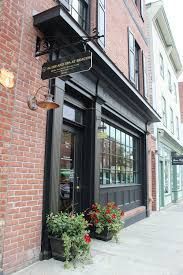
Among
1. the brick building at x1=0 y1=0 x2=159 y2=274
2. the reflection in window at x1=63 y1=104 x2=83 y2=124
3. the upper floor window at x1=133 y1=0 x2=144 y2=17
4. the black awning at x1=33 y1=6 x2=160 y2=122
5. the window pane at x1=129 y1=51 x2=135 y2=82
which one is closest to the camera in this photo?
the brick building at x1=0 y1=0 x2=159 y2=274

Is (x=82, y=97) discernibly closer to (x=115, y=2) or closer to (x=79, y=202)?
(x=79, y=202)

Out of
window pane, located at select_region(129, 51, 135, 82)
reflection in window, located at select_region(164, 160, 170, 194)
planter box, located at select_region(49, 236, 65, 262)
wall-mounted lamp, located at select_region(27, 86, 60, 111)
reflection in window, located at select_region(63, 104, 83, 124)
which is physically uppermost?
window pane, located at select_region(129, 51, 135, 82)

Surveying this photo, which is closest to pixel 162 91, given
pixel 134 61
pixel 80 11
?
pixel 134 61

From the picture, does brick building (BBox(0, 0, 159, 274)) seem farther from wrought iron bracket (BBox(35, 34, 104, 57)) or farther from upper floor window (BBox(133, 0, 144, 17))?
upper floor window (BBox(133, 0, 144, 17))

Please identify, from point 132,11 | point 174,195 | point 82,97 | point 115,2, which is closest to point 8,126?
point 82,97

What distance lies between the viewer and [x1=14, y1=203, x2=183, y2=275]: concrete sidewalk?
3809mm

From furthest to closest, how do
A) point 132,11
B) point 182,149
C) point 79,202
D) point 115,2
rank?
point 182,149 → point 132,11 → point 115,2 → point 79,202

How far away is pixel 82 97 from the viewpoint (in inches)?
229

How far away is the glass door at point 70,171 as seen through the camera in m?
5.26

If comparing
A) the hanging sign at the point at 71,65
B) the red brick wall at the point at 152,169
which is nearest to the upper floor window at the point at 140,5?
the red brick wall at the point at 152,169

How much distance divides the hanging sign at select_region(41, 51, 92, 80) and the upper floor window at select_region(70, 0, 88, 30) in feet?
8.09

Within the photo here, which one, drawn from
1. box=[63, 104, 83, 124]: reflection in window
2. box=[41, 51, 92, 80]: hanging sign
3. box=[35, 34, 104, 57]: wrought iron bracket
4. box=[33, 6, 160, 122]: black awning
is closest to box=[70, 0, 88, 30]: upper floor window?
box=[33, 6, 160, 122]: black awning

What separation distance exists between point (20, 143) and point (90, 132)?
240cm

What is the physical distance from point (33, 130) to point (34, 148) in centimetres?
29
